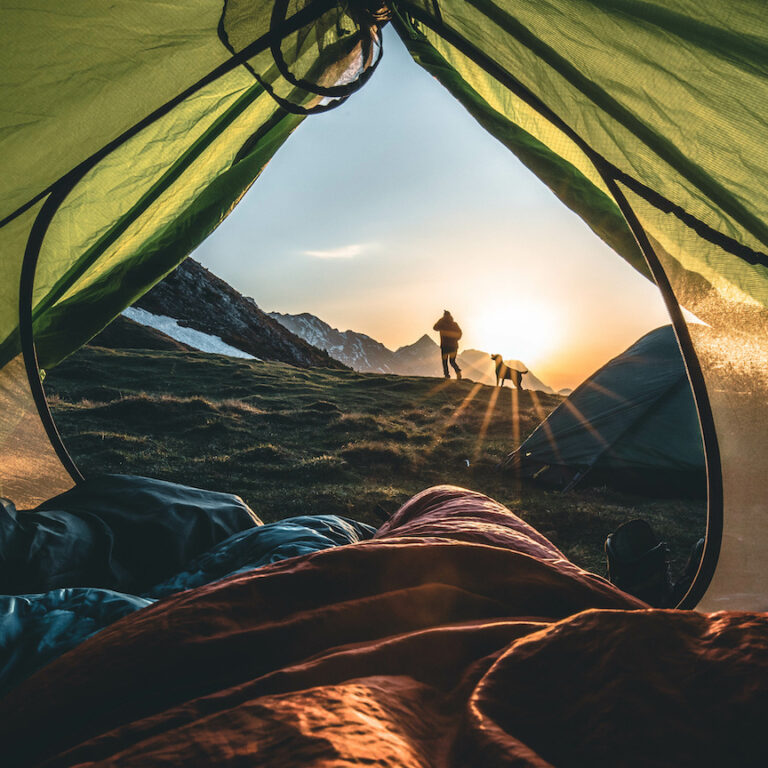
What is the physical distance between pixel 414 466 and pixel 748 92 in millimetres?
4916

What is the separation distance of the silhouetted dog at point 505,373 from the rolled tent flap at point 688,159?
488 inches

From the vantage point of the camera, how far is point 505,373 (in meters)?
14.2

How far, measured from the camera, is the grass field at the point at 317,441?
160 inches

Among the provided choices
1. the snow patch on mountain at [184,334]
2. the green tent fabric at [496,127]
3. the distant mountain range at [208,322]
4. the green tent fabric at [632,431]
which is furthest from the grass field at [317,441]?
the distant mountain range at [208,322]

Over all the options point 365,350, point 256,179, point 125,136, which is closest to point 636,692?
point 125,136

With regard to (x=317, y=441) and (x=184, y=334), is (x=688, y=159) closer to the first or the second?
(x=317, y=441)

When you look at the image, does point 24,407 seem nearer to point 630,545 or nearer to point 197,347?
point 630,545

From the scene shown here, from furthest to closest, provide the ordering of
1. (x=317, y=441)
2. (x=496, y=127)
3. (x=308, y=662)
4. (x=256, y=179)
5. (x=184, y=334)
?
(x=184, y=334) < (x=317, y=441) < (x=256, y=179) < (x=496, y=127) < (x=308, y=662)

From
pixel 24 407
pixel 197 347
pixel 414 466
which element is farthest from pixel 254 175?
pixel 197 347

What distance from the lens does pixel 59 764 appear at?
469mm

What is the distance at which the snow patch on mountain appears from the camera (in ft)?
63.7

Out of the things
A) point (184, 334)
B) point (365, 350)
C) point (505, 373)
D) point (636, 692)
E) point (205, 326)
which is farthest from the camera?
point (365, 350)

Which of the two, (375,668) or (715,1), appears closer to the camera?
(375,668)

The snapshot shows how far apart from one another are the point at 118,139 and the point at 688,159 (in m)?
2.27
